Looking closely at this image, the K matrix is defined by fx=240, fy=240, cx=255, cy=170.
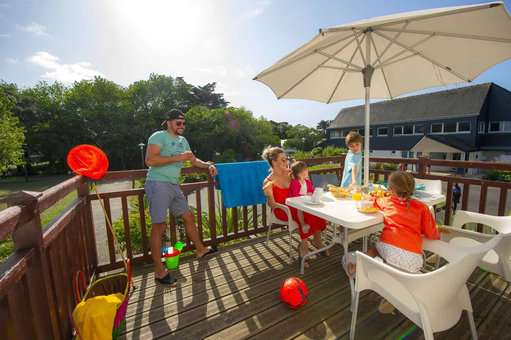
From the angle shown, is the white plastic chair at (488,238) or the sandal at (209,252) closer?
the white plastic chair at (488,238)

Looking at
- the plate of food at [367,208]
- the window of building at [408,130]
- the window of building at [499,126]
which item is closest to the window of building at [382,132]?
the window of building at [408,130]

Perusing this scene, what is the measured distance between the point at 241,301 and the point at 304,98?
2.71 metres

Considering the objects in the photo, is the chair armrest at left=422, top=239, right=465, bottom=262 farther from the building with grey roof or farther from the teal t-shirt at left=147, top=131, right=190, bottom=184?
the building with grey roof

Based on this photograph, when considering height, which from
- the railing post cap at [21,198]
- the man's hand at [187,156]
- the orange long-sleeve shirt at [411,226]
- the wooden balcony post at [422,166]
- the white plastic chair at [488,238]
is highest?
the man's hand at [187,156]

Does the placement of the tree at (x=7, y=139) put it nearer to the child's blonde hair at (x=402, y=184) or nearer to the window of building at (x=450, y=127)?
the child's blonde hair at (x=402, y=184)

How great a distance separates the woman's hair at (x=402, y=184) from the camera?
1605 mm

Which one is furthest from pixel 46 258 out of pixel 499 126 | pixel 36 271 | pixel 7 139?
pixel 499 126

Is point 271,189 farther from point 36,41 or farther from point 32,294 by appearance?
point 36,41

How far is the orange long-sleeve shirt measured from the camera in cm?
161

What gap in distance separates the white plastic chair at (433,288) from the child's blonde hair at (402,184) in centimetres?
43

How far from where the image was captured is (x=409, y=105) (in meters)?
24.4

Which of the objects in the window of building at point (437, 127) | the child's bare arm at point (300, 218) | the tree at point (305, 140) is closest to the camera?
the child's bare arm at point (300, 218)

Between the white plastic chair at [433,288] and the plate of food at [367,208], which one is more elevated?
the plate of food at [367,208]

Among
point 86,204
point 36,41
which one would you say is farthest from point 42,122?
point 86,204
